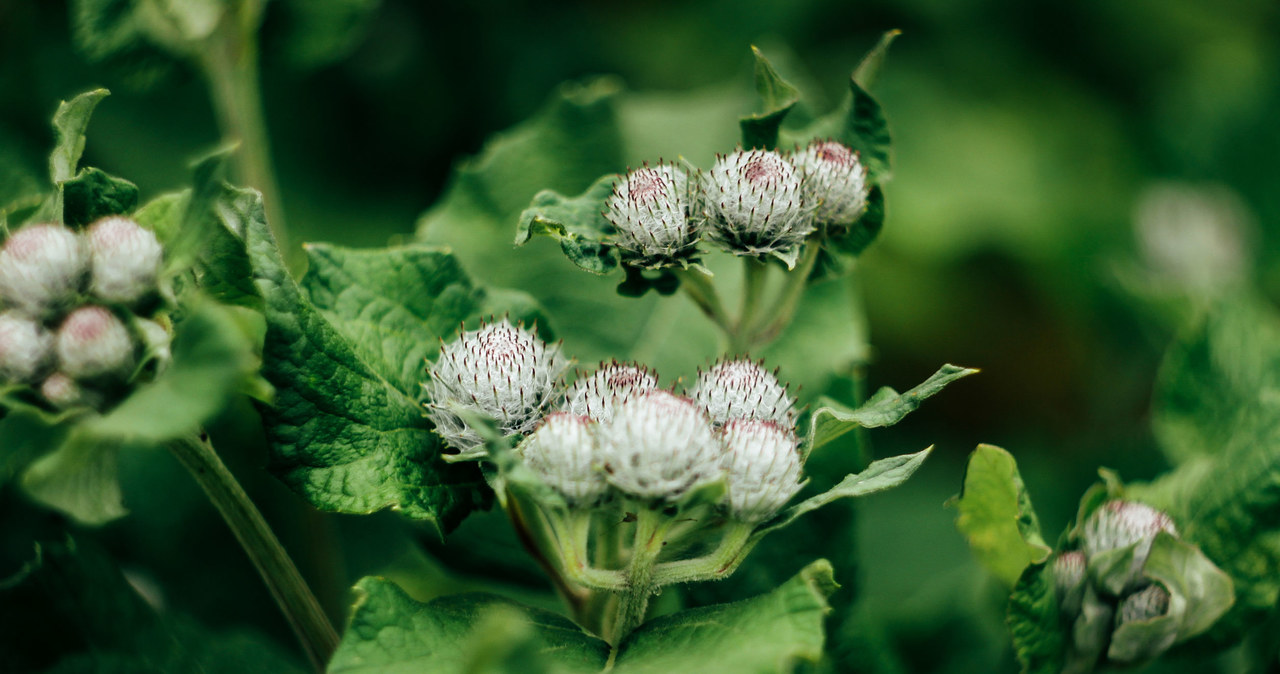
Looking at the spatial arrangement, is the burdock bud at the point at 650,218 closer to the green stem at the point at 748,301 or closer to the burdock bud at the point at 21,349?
the green stem at the point at 748,301

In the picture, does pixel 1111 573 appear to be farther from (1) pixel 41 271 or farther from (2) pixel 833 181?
(1) pixel 41 271

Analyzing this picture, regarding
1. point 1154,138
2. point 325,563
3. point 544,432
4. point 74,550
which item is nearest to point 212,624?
point 325,563

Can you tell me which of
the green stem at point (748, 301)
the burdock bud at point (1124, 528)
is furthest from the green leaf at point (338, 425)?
the burdock bud at point (1124, 528)

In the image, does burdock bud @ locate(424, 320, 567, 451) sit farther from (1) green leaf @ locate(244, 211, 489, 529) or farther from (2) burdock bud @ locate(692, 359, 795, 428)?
(2) burdock bud @ locate(692, 359, 795, 428)

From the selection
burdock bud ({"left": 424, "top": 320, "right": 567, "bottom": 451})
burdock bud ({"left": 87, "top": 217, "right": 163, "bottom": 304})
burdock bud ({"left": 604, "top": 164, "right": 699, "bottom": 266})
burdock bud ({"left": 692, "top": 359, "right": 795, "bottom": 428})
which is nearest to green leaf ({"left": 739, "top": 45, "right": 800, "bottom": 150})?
burdock bud ({"left": 604, "top": 164, "right": 699, "bottom": 266})

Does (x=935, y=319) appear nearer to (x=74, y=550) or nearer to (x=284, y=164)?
(x=284, y=164)
